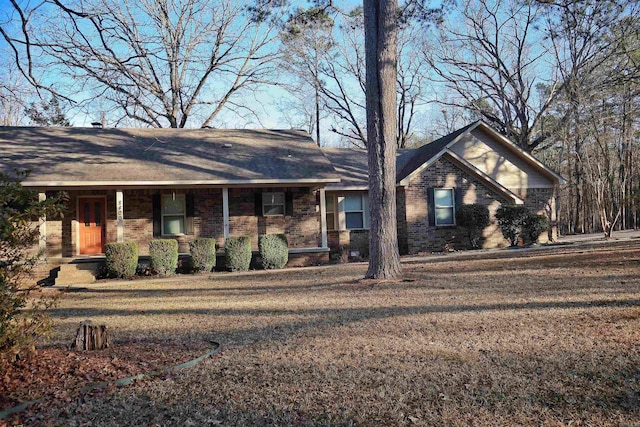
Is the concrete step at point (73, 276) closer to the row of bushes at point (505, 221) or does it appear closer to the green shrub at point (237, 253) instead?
the green shrub at point (237, 253)

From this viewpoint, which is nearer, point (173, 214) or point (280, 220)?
point (173, 214)

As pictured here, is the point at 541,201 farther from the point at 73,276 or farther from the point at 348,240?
the point at 73,276

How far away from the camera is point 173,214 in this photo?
1596 centimetres

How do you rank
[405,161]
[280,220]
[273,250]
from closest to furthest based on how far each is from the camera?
1. [273,250]
2. [280,220]
3. [405,161]

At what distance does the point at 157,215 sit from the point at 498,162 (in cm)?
1419

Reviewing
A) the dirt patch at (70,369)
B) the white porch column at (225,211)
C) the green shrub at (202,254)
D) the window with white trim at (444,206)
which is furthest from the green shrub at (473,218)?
the dirt patch at (70,369)

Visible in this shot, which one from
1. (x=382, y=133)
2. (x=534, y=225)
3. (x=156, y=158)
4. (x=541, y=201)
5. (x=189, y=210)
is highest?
(x=156, y=158)

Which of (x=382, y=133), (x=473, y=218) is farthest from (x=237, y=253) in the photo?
(x=473, y=218)

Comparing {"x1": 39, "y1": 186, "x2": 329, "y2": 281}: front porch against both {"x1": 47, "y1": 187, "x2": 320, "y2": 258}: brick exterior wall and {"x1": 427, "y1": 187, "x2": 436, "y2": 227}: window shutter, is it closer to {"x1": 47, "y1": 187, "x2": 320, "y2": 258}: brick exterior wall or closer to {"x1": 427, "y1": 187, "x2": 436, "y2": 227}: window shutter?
{"x1": 47, "y1": 187, "x2": 320, "y2": 258}: brick exterior wall

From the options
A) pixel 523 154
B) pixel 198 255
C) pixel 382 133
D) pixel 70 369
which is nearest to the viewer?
pixel 70 369

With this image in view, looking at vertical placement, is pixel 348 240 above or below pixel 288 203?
below

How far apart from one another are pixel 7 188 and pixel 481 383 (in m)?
4.47

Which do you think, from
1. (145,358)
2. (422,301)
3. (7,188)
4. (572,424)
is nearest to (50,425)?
(145,358)

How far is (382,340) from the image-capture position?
5660mm
